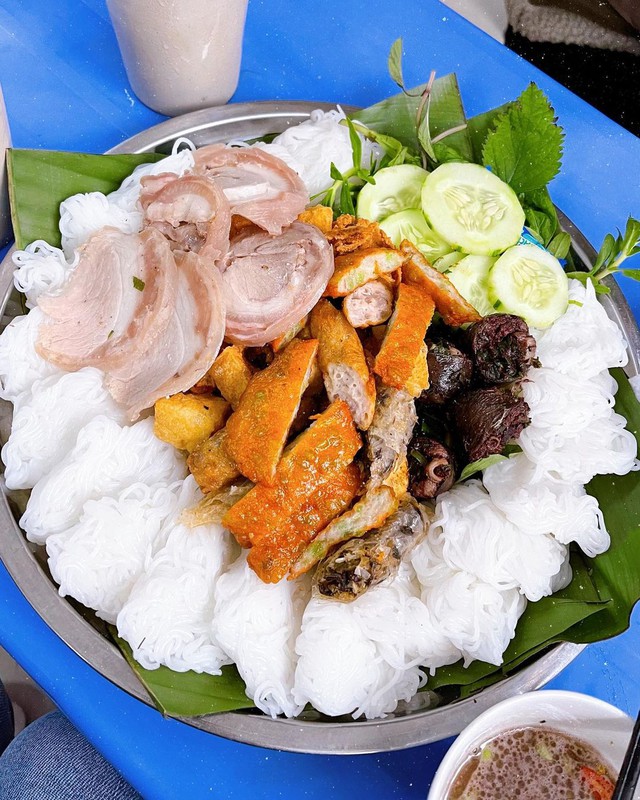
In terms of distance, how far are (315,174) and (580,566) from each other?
4.40 ft

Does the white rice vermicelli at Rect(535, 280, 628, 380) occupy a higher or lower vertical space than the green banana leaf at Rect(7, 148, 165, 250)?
higher

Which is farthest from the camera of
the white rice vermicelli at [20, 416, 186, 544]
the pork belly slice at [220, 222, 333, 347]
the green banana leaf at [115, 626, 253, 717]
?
the pork belly slice at [220, 222, 333, 347]

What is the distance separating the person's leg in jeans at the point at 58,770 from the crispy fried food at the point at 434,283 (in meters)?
1.73

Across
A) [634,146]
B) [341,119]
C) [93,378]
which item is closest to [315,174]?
[341,119]

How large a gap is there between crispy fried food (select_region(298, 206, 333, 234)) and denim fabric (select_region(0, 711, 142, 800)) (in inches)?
68.1

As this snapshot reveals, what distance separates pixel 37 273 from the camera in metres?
2.06

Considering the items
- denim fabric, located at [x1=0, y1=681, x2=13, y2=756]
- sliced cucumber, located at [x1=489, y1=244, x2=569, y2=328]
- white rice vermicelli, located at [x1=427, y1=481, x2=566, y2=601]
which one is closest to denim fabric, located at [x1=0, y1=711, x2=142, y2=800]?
denim fabric, located at [x1=0, y1=681, x2=13, y2=756]

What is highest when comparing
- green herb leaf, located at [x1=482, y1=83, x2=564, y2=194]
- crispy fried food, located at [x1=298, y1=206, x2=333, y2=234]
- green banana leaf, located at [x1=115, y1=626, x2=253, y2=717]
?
green herb leaf, located at [x1=482, y1=83, x2=564, y2=194]

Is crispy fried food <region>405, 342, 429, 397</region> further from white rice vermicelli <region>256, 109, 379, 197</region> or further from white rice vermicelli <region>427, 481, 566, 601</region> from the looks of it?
white rice vermicelli <region>256, 109, 379, 197</region>

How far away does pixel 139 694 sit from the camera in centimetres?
179

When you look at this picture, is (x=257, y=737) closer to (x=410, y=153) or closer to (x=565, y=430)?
(x=565, y=430)

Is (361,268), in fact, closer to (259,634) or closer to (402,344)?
(402,344)

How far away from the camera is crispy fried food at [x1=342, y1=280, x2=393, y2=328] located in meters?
2.01

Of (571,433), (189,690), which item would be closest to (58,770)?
(189,690)
